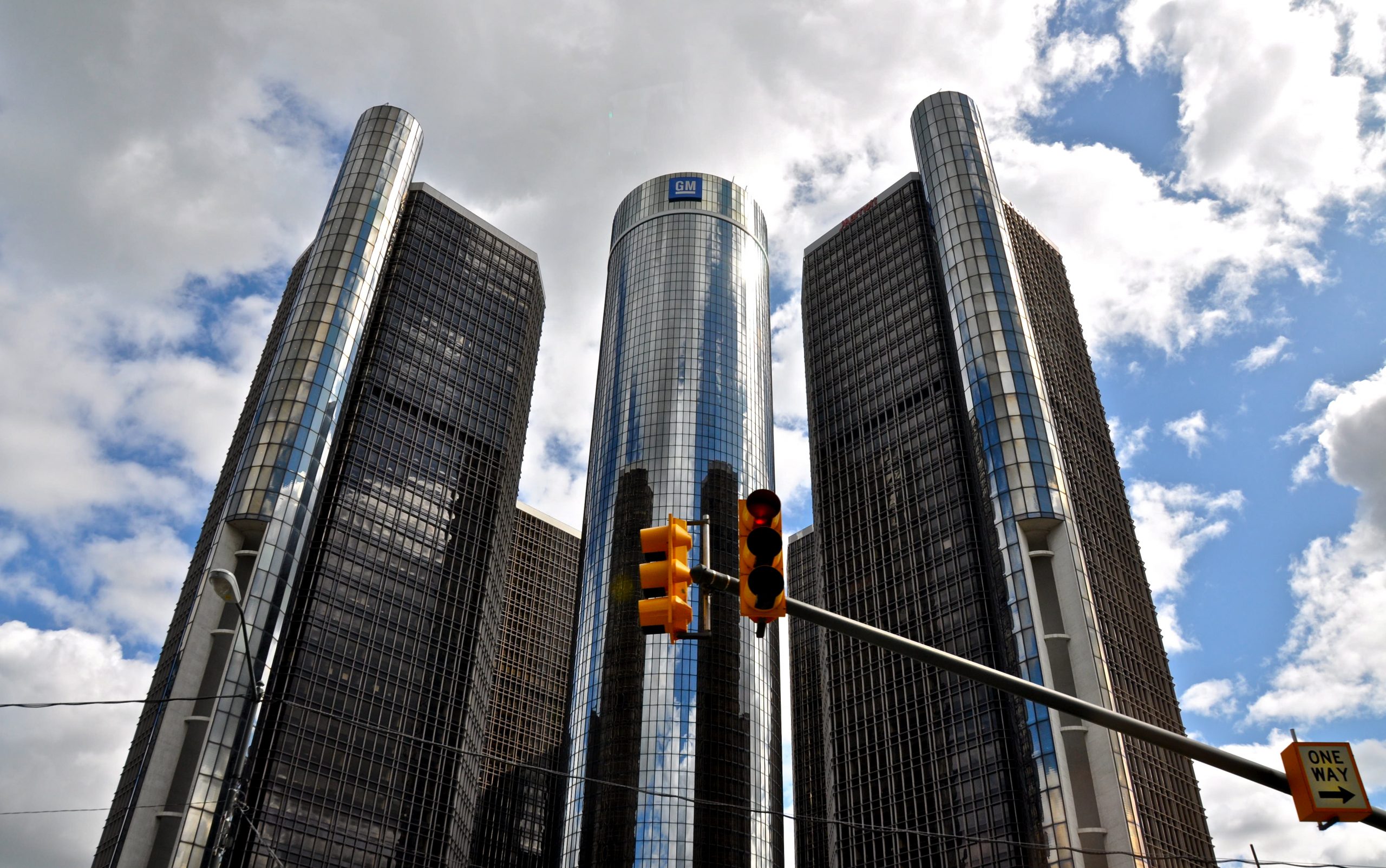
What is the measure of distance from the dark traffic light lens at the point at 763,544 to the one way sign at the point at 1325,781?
619 centimetres

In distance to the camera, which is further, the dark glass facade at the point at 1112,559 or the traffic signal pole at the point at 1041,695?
the dark glass facade at the point at 1112,559

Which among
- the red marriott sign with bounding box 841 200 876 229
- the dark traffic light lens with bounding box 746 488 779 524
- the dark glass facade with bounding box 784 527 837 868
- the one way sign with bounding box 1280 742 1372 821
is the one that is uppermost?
the red marriott sign with bounding box 841 200 876 229

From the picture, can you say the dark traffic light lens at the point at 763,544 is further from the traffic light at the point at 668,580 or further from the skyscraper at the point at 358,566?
the skyscraper at the point at 358,566

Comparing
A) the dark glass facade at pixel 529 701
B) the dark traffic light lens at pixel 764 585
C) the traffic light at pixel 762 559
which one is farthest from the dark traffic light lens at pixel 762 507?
the dark glass facade at pixel 529 701

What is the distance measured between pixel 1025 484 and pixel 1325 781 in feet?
269

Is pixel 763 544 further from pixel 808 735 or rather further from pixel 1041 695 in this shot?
pixel 808 735

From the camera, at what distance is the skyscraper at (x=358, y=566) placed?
85.7 meters

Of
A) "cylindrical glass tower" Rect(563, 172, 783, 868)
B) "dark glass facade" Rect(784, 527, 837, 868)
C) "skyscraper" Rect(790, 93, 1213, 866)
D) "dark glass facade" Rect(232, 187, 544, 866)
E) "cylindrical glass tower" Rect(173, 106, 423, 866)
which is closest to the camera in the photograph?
"skyscraper" Rect(790, 93, 1213, 866)

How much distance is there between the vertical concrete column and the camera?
248 feet

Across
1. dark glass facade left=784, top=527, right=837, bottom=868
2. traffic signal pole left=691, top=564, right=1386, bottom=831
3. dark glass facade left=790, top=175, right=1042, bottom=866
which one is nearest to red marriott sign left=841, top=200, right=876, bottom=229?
dark glass facade left=790, top=175, right=1042, bottom=866

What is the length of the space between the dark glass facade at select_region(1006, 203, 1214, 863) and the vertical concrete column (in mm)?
5134

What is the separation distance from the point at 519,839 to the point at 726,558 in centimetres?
5508

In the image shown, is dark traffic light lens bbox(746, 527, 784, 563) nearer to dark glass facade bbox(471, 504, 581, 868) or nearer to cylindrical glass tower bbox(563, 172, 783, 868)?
cylindrical glass tower bbox(563, 172, 783, 868)

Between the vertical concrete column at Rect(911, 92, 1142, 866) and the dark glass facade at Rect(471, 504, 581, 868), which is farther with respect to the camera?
the dark glass facade at Rect(471, 504, 581, 868)
